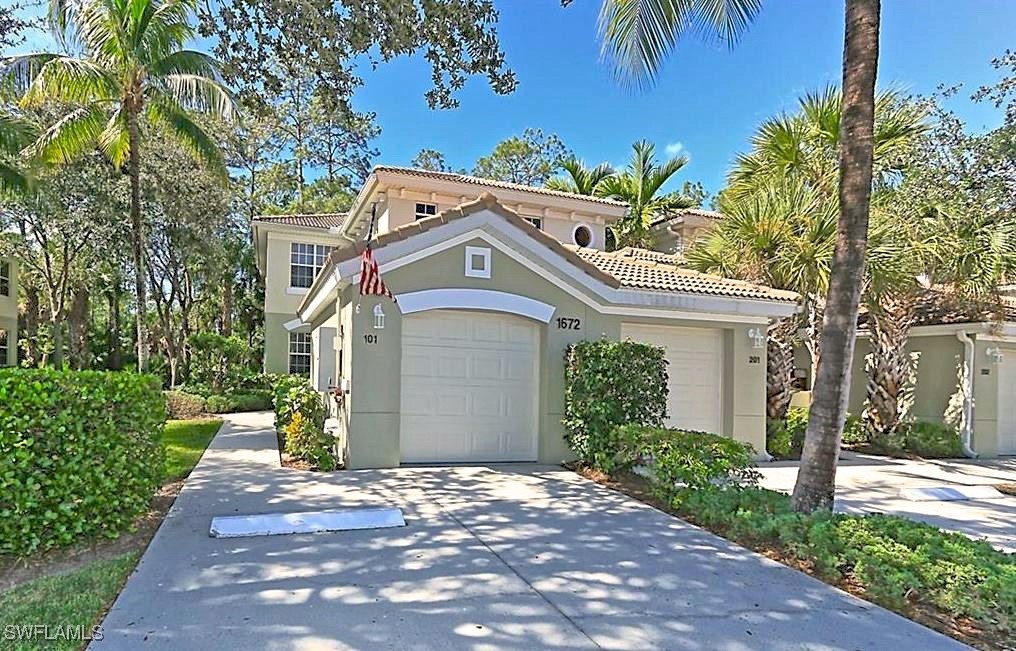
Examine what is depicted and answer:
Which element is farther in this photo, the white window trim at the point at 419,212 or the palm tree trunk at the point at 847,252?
the white window trim at the point at 419,212

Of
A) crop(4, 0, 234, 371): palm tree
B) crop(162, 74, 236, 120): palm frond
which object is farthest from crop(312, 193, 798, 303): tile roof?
crop(4, 0, 234, 371): palm tree

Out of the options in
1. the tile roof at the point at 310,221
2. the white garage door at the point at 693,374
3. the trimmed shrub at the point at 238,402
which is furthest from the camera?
the tile roof at the point at 310,221

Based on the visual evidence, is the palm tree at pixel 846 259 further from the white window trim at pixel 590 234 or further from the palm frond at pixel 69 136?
the palm frond at pixel 69 136

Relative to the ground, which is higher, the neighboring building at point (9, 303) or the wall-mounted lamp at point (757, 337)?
the neighboring building at point (9, 303)

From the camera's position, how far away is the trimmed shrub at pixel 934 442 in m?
13.9

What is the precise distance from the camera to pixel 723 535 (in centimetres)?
691

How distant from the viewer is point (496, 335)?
36.3 feet

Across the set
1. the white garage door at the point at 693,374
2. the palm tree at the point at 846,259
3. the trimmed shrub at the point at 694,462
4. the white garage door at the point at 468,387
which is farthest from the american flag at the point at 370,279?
the palm tree at the point at 846,259

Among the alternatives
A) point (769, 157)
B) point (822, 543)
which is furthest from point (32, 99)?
point (822, 543)

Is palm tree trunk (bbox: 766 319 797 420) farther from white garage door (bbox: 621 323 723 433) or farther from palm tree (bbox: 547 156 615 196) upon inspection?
palm tree (bbox: 547 156 615 196)

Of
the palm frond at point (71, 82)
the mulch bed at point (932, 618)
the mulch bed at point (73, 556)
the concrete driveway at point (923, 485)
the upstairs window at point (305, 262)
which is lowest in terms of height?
the concrete driveway at point (923, 485)

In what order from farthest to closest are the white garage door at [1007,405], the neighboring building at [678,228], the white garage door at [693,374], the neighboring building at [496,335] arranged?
1. the neighboring building at [678,228]
2. the white garage door at [1007,405]
3. the white garage door at [693,374]
4. the neighboring building at [496,335]

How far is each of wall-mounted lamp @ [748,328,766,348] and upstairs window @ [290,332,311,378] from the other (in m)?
16.0

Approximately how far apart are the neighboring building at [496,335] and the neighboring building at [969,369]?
333cm
